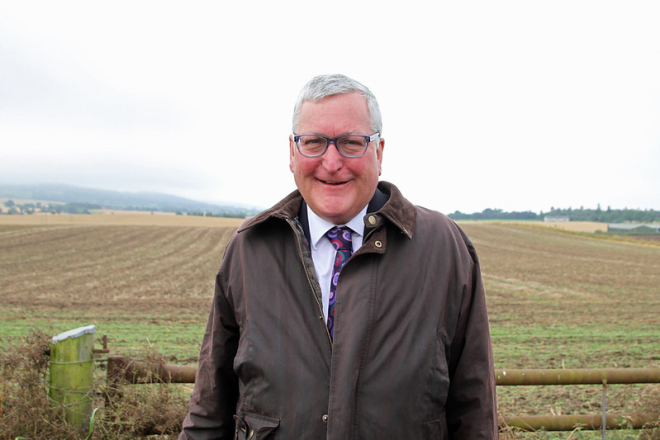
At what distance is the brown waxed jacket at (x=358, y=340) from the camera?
5.42 feet

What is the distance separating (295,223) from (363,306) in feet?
1.52

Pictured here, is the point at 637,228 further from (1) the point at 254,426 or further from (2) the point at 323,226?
(1) the point at 254,426

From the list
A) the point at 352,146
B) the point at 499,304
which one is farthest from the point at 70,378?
the point at 499,304

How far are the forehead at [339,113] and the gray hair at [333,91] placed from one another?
0.7 inches

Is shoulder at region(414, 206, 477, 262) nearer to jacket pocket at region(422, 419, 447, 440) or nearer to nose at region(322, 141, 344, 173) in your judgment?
nose at region(322, 141, 344, 173)

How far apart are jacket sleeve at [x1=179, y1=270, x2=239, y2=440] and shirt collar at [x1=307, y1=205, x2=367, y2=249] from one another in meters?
0.42

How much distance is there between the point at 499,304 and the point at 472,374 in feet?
39.8

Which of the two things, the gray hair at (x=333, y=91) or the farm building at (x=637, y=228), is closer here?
the gray hair at (x=333, y=91)

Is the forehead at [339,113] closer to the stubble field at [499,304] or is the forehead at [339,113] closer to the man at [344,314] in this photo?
the man at [344,314]

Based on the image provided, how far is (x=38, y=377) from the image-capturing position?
2.98m

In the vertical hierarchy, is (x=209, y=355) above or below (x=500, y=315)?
above

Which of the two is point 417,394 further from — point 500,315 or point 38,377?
point 500,315

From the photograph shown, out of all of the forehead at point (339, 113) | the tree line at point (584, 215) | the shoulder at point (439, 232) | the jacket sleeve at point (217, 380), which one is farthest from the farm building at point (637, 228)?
the jacket sleeve at point (217, 380)

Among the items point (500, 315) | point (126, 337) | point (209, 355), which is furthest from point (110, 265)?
point (209, 355)
